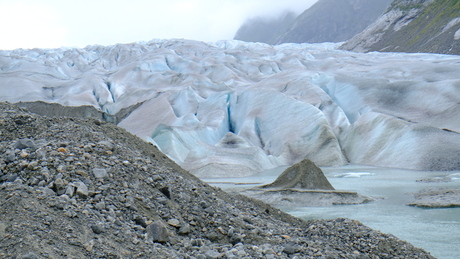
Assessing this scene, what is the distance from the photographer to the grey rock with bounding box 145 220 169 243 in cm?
404

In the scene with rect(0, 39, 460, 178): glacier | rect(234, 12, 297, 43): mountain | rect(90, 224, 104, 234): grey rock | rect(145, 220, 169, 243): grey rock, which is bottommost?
rect(234, 12, 297, 43): mountain

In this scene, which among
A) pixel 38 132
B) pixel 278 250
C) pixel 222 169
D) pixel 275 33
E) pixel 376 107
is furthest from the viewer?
pixel 275 33

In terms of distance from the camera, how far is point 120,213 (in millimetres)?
4207

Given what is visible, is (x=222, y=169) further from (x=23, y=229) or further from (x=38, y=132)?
(x=23, y=229)

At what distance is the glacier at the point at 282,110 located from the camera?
62.5 feet

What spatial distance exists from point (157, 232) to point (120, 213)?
1.27ft

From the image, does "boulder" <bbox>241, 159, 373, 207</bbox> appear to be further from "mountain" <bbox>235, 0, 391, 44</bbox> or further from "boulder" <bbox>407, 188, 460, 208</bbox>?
"mountain" <bbox>235, 0, 391, 44</bbox>

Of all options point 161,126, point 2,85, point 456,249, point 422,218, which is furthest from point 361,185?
point 2,85

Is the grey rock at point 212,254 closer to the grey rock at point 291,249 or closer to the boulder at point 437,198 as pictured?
the grey rock at point 291,249

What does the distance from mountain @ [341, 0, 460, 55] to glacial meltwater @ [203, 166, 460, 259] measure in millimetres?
34150

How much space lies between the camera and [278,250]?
4320 mm

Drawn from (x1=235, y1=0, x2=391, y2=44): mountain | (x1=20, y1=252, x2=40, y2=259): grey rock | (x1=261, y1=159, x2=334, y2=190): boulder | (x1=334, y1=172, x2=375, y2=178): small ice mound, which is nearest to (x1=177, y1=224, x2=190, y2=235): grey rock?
(x1=20, y1=252, x2=40, y2=259): grey rock

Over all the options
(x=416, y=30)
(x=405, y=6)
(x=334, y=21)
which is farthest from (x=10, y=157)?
(x=334, y=21)

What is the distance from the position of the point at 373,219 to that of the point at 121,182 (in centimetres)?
554
